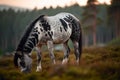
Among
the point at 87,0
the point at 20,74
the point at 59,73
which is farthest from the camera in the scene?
the point at 87,0

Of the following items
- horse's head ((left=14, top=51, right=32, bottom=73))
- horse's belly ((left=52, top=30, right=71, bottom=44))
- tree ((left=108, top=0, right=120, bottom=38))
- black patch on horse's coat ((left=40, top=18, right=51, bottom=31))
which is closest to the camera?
horse's head ((left=14, top=51, right=32, bottom=73))

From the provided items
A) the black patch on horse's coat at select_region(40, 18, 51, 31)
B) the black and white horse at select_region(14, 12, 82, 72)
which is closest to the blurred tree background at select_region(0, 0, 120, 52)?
the black and white horse at select_region(14, 12, 82, 72)

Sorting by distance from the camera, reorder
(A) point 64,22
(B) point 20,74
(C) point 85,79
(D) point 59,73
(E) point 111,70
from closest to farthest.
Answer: (C) point 85,79 < (D) point 59,73 < (E) point 111,70 < (B) point 20,74 < (A) point 64,22

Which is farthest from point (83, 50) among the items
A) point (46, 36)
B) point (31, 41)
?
point (31, 41)

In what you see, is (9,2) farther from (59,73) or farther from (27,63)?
(59,73)

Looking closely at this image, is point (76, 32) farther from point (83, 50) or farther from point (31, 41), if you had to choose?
point (83, 50)

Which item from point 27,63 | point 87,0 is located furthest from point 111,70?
point 87,0

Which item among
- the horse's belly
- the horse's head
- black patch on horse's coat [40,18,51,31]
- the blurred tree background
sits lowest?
the blurred tree background

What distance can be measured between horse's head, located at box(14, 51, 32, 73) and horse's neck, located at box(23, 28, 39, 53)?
0.77ft

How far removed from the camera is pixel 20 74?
883 cm

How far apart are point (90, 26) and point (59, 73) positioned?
1218 inches

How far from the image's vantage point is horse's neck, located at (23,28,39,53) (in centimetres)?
917

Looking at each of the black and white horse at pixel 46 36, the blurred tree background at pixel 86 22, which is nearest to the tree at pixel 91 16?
the blurred tree background at pixel 86 22

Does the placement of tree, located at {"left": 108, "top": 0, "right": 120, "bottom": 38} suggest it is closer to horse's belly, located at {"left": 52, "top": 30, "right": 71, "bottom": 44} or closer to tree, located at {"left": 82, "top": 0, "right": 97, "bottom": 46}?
tree, located at {"left": 82, "top": 0, "right": 97, "bottom": 46}
